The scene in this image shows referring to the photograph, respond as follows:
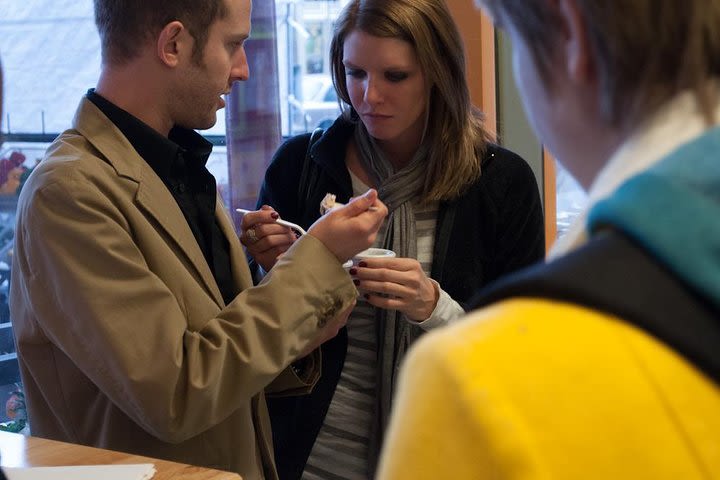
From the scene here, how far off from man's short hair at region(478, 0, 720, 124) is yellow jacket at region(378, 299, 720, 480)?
6.7 inches

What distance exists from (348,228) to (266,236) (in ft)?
1.06

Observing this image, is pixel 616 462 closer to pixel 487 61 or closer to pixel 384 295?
pixel 384 295

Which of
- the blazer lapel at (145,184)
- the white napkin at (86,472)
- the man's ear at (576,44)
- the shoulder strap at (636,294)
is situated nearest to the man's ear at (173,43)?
the blazer lapel at (145,184)

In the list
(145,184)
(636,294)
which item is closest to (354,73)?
(145,184)

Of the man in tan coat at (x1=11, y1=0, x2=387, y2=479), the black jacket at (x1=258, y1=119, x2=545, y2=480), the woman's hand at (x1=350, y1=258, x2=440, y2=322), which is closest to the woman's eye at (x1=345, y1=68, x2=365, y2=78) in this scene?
the black jacket at (x1=258, y1=119, x2=545, y2=480)

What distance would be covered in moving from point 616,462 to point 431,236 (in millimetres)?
1607

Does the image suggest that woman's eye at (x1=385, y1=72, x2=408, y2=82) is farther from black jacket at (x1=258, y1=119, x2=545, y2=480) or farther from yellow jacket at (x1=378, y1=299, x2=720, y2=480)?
yellow jacket at (x1=378, y1=299, x2=720, y2=480)

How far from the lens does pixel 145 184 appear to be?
1.62 m

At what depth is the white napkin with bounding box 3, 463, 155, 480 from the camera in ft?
4.32

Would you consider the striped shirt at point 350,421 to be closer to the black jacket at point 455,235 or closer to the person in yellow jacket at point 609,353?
the black jacket at point 455,235

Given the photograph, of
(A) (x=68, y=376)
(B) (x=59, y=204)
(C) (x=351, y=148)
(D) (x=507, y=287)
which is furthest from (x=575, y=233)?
(C) (x=351, y=148)

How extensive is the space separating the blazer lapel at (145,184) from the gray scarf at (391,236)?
→ 49cm

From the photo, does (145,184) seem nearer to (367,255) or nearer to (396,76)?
(367,255)

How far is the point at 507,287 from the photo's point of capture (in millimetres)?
542
